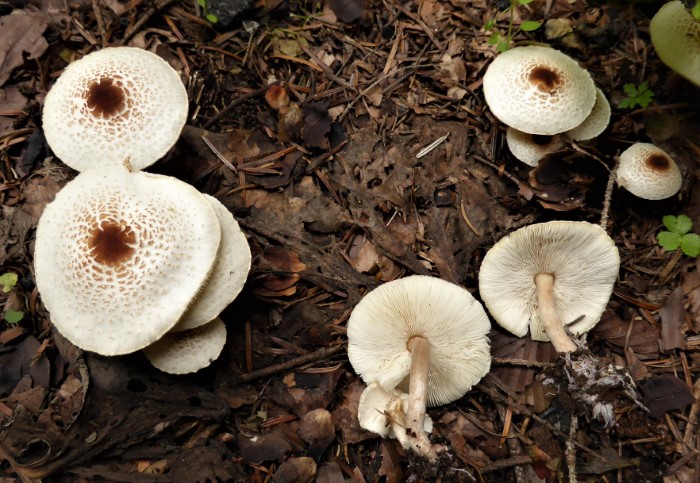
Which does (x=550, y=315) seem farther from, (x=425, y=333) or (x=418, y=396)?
(x=418, y=396)

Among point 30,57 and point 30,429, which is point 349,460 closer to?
point 30,429

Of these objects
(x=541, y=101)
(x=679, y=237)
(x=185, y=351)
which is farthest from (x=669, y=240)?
(x=185, y=351)

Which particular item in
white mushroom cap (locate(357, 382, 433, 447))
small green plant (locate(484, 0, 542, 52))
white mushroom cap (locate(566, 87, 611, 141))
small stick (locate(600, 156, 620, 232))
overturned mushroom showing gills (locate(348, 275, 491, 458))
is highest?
small green plant (locate(484, 0, 542, 52))

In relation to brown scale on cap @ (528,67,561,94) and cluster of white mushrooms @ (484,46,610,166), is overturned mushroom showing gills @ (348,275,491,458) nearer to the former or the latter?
cluster of white mushrooms @ (484,46,610,166)

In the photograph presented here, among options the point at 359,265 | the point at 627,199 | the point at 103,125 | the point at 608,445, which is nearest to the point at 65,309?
the point at 103,125

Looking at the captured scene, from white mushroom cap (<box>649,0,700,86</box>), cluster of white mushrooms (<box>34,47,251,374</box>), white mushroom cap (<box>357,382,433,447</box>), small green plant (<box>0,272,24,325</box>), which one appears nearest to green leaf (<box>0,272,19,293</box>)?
small green plant (<box>0,272,24,325</box>)
